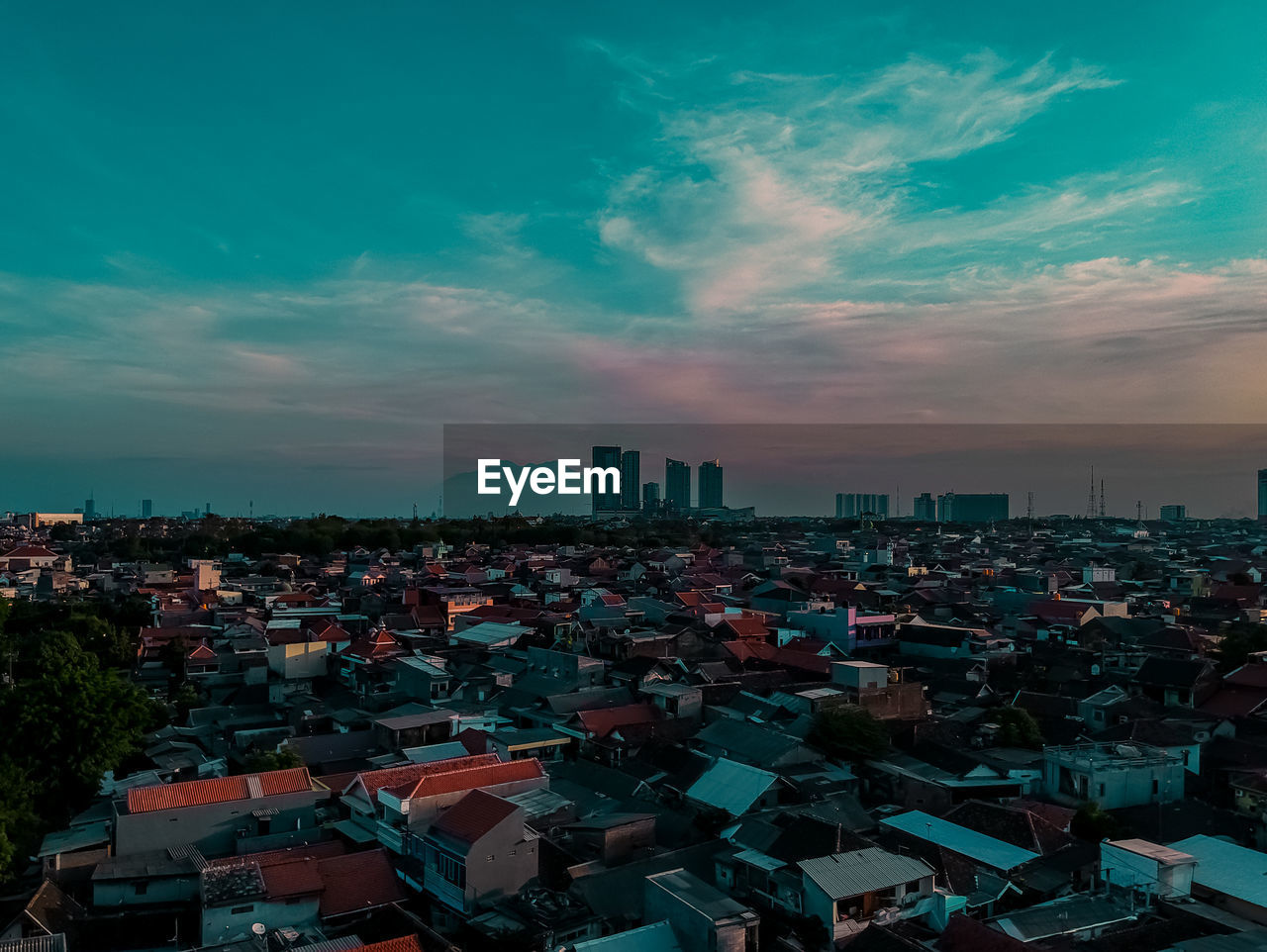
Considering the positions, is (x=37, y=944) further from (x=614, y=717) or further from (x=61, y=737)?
(x=614, y=717)

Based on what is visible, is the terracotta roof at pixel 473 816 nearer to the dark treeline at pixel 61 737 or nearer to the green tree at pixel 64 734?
the dark treeline at pixel 61 737

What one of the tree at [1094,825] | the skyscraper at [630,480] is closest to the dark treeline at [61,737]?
the tree at [1094,825]

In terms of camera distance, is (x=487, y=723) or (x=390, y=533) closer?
(x=487, y=723)

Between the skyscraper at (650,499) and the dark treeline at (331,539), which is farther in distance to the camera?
the skyscraper at (650,499)

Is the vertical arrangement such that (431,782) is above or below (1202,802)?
above

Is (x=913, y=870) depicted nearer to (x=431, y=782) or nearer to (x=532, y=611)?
(x=431, y=782)

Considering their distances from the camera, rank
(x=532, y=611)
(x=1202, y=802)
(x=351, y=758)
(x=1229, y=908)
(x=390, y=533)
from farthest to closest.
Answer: (x=390, y=533) < (x=532, y=611) < (x=351, y=758) < (x=1202, y=802) < (x=1229, y=908)

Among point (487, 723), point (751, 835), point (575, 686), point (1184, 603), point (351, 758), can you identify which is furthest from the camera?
point (1184, 603)

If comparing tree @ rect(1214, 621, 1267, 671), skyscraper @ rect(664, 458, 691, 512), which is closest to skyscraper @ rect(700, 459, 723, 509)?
skyscraper @ rect(664, 458, 691, 512)

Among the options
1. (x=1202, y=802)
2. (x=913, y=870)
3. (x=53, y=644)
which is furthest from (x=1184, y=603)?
(x=53, y=644)
